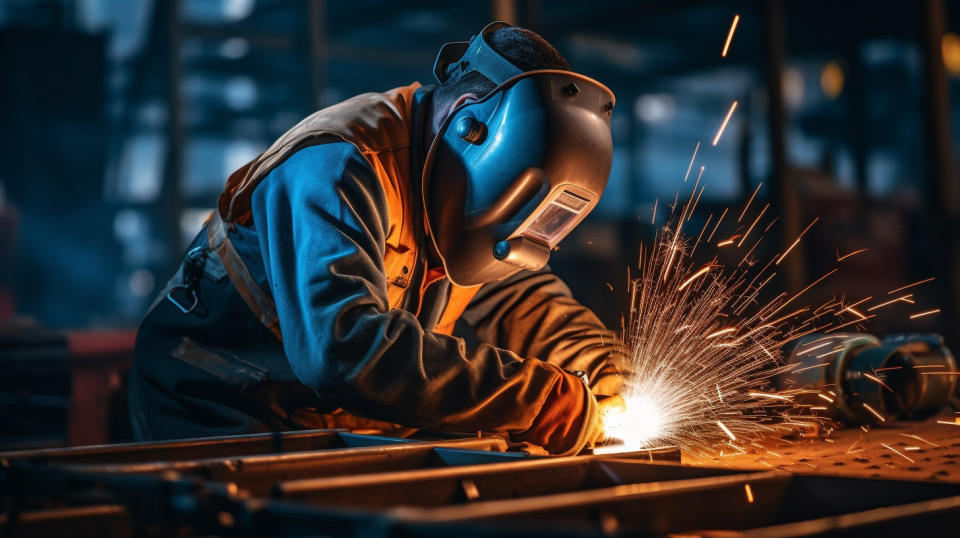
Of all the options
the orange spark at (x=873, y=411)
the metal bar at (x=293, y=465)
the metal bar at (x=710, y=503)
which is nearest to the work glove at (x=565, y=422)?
the metal bar at (x=293, y=465)

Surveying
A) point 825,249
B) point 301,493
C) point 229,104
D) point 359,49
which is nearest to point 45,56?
point 359,49

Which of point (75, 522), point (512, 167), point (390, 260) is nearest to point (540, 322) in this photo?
point (390, 260)

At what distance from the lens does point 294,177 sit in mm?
1758

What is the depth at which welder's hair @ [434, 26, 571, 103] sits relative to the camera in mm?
1879

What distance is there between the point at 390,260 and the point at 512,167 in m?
0.35

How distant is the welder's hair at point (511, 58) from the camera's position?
1879mm

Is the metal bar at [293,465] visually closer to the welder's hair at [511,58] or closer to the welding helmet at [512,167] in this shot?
the welding helmet at [512,167]

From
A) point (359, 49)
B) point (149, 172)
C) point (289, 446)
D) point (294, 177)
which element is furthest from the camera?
point (149, 172)

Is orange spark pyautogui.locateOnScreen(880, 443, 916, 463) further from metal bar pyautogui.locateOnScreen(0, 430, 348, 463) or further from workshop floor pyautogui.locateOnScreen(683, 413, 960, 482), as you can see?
metal bar pyautogui.locateOnScreen(0, 430, 348, 463)

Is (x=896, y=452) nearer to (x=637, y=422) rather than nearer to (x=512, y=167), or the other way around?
(x=637, y=422)

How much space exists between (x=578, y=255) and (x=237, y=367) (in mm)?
4432

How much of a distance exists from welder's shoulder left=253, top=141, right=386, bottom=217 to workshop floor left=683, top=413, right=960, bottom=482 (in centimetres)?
77

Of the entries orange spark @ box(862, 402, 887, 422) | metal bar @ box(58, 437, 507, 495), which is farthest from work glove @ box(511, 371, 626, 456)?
orange spark @ box(862, 402, 887, 422)

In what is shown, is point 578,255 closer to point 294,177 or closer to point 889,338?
point 889,338
